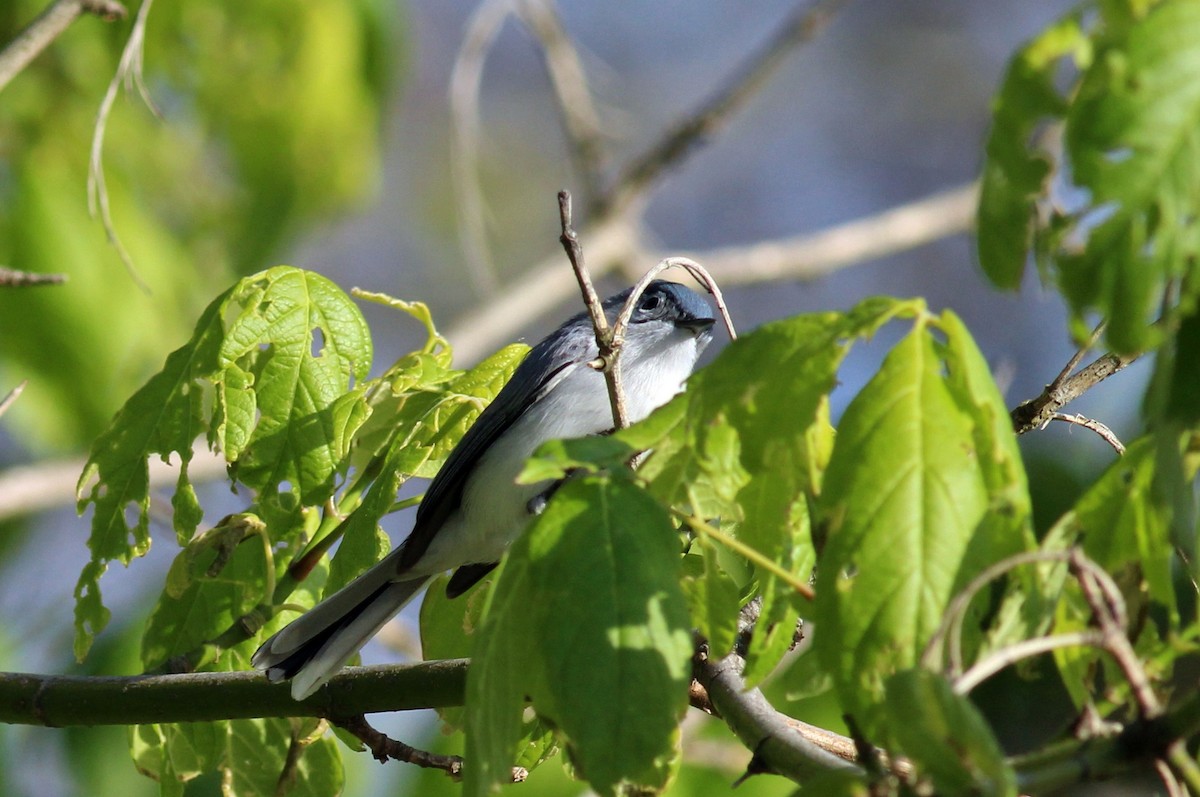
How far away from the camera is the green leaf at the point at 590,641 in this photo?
1186 millimetres

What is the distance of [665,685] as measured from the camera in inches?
47.5

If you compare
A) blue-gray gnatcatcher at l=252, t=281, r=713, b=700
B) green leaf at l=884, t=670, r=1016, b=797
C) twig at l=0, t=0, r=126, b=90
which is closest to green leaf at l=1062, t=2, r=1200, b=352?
green leaf at l=884, t=670, r=1016, b=797

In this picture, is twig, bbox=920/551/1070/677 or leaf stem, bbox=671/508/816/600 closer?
twig, bbox=920/551/1070/677

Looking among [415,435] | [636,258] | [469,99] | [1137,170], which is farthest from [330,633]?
[636,258]

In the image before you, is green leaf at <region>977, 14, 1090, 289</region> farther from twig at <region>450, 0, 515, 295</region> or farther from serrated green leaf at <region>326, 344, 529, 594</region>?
twig at <region>450, 0, 515, 295</region>

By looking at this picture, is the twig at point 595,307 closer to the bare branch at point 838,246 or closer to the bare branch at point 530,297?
the bare branch at point 530,297

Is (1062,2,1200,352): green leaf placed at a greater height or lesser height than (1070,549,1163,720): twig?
greater

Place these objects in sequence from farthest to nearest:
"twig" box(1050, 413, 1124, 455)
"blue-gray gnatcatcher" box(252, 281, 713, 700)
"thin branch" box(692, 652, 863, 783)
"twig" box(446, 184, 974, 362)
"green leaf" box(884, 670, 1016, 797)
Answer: "twig" box(446, 184, 974, 362) < "blue-gray gnatcatcher" box(252, 281, 713, 700) < "twig" box(1050, 413, 1124, 455) < "thin branch" box(692, 652, 863, 783) < "green leaf" box(884, 670, 1016, 797)

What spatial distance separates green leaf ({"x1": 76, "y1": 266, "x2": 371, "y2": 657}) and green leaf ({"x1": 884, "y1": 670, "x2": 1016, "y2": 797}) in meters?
1.28

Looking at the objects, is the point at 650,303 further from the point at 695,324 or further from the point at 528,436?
the point at 528,436

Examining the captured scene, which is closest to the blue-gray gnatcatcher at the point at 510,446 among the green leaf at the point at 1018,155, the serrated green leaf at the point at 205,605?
the serrated green leaf at the point at 205,605

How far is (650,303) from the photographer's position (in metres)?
3.47

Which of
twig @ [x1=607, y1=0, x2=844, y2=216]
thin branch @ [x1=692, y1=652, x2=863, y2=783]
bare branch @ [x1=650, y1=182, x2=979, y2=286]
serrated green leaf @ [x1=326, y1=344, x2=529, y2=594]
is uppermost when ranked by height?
twig @ [x1=607, y1=0, x2=844, y2=216]

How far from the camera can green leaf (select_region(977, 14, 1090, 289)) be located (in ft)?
3.69
